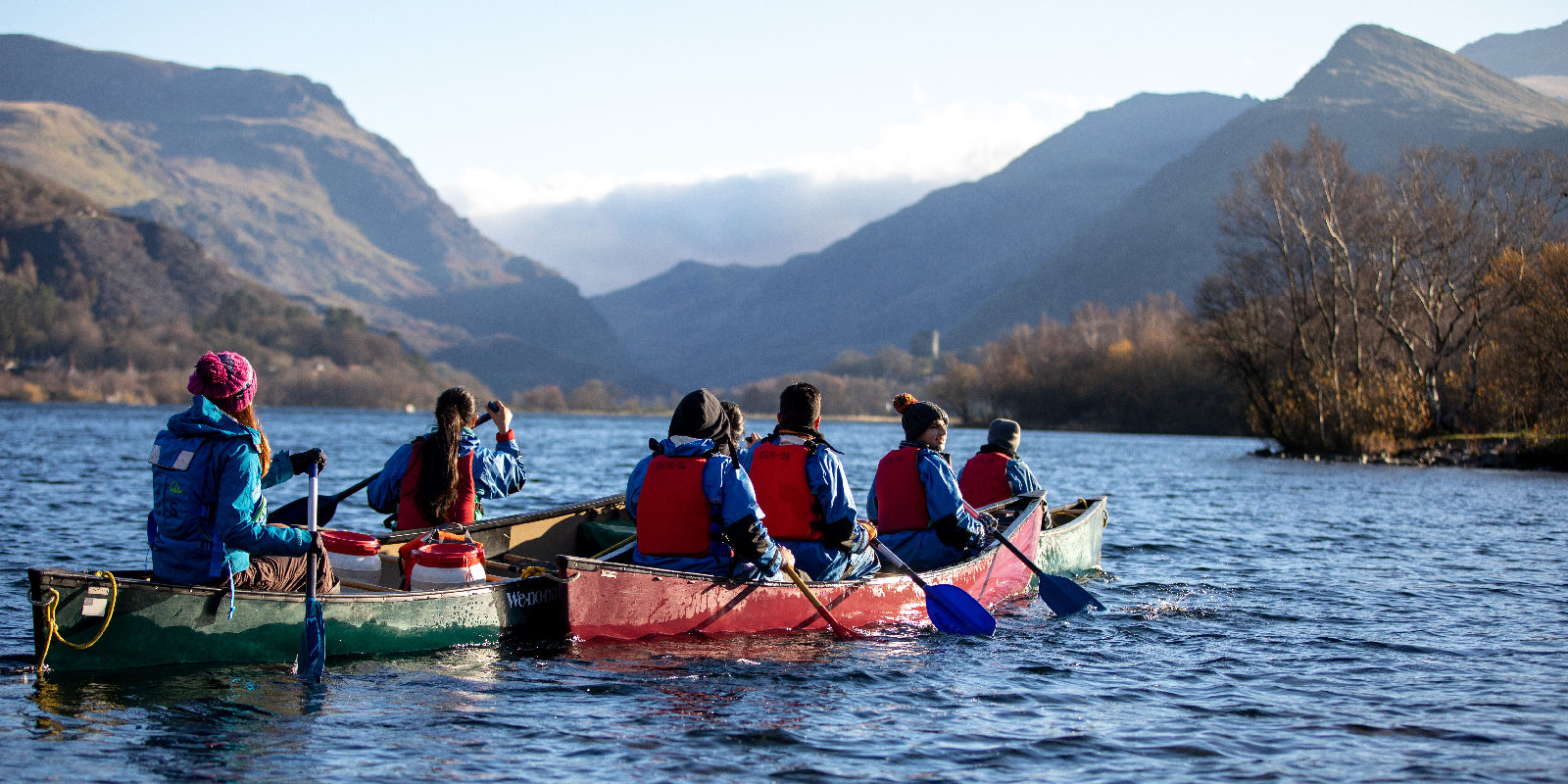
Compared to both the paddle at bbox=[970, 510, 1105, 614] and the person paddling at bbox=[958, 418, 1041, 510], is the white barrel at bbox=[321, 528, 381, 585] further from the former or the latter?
the person paddling at bbox=[958, 418, 1041, 510]

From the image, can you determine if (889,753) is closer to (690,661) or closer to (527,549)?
(690,661)

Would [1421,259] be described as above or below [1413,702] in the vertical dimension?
above

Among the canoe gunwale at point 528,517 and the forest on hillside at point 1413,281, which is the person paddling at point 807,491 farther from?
the forest on hillside at point 1413,281

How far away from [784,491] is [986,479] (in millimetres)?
4548

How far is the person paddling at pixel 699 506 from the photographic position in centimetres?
874

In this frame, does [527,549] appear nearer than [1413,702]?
No

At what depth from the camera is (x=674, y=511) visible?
912 cm

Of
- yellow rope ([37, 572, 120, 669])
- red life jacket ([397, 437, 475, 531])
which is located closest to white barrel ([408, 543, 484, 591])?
red life jacket ([397, 437, 475, 531])

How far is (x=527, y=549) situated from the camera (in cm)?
1188

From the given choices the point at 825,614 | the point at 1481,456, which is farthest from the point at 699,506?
the point at 1481,456

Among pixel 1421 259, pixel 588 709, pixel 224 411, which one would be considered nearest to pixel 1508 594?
pixel 588 709

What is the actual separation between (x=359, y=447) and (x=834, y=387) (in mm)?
131505

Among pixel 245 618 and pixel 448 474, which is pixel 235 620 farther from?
pixel 448 474

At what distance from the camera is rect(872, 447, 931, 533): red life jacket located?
427 inches
